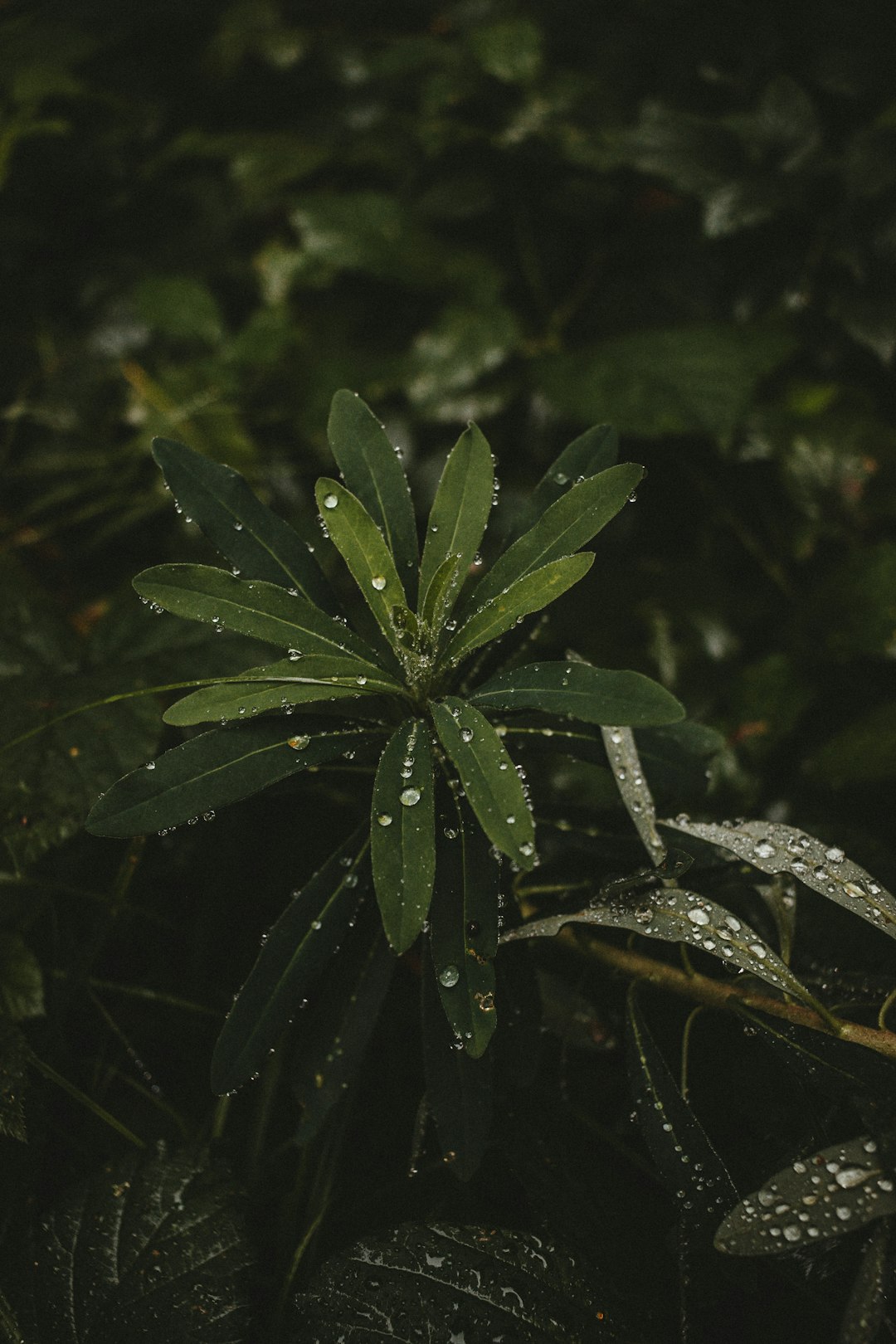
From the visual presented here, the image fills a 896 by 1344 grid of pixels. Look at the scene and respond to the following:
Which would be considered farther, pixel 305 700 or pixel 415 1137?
pixel 415 1137

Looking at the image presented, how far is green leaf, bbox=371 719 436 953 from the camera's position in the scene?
0.73 m

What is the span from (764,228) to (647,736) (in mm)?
1611


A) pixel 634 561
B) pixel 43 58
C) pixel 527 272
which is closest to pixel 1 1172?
pixel 634 561

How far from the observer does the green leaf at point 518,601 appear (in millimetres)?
803

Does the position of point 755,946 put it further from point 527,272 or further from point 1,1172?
point 527,272

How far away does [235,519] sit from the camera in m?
0.95

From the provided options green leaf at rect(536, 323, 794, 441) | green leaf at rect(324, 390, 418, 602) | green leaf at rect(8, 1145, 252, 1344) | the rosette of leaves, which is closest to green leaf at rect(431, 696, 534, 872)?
the rosette of leaves

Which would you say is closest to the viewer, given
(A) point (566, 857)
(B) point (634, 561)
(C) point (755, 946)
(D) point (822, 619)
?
(C) point (755, 946)

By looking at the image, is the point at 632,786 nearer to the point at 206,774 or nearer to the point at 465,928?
the point at 465,928

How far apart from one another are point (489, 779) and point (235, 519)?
0.44 m

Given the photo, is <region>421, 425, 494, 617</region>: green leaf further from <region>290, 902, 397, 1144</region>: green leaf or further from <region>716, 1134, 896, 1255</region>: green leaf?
<region>716, 1134, 896, 1255</region>: green leaf

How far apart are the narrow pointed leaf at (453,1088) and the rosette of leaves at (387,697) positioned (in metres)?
0.07

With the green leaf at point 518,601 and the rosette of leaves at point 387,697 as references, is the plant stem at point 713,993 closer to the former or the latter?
the rosette of leaves at point 387,697

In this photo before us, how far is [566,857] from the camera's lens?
3.64 ft
